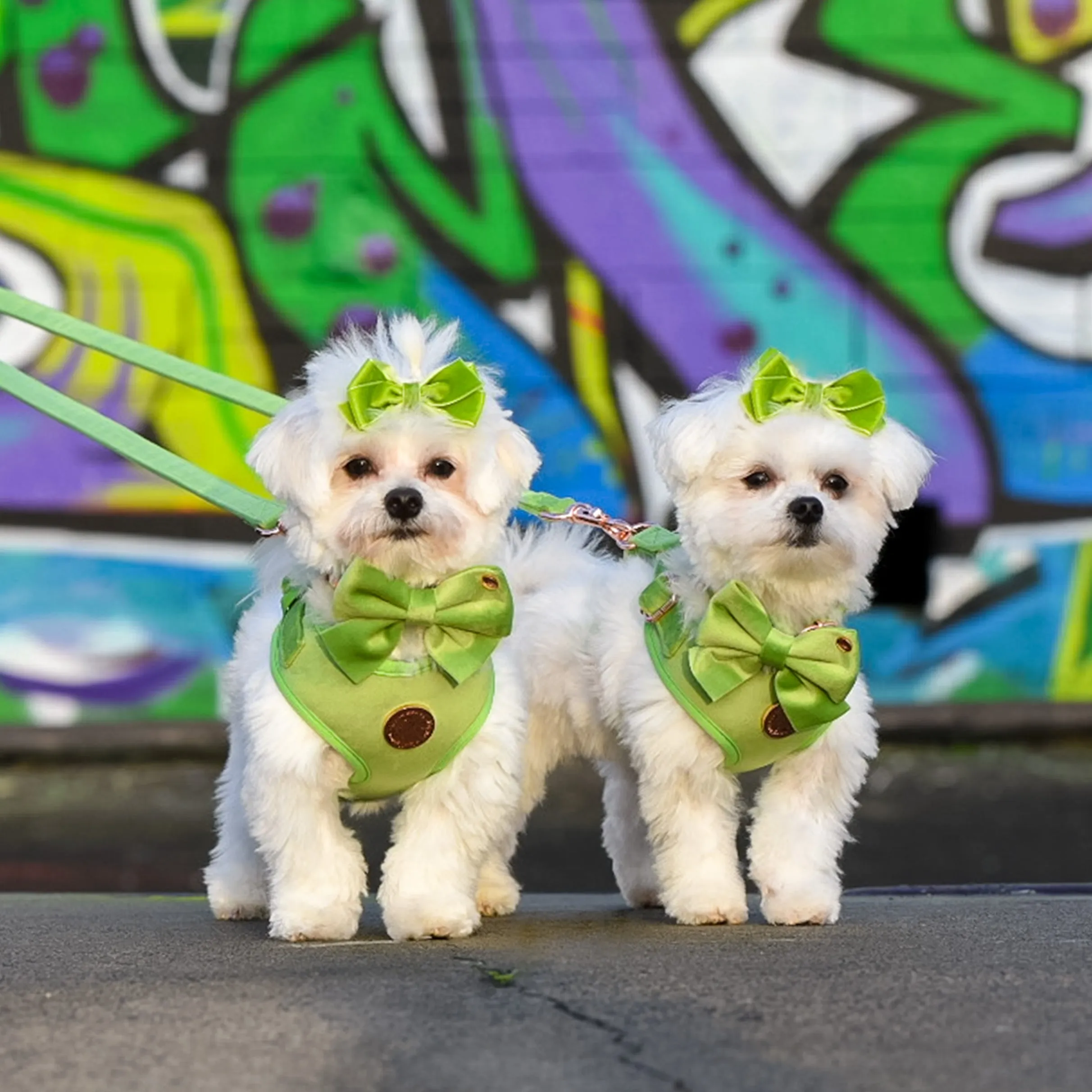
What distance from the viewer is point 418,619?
16.9 feet

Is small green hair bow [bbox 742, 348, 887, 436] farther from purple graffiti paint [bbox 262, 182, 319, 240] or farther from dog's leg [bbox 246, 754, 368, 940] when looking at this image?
purple graffiti paint [bbox 262, 182, 319, 240]

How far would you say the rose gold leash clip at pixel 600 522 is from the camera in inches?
247

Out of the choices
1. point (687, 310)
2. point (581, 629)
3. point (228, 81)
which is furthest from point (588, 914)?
point (228, 81)

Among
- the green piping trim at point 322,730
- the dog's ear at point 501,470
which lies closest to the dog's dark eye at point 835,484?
the dog's ear at point 501,470

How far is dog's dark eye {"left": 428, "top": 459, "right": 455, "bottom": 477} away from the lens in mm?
5133

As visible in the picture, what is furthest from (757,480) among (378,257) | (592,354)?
(378,257)

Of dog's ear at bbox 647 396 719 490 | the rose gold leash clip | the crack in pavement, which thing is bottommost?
the crack in pavement

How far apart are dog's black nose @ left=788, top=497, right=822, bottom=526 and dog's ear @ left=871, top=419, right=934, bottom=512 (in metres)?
0.32

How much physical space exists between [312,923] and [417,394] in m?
1.30

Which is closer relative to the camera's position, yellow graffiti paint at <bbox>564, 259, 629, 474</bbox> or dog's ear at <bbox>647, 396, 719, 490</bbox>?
dog's ear at <bbox>647, 396, 719, 490</bbox>

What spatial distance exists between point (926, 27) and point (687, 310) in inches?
80.6

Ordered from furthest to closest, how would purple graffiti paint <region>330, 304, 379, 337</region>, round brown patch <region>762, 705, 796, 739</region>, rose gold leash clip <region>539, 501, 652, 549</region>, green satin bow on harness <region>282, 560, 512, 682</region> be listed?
purple graffiti paint <region>330, 304, 379, 337</region> → rose gold leash clip <region>539, 501, 652, 549</region> → round brown patch <region>762, 705, 796, 739</region> → green satin bow on harness <region>282, 560, 512, 682</region>

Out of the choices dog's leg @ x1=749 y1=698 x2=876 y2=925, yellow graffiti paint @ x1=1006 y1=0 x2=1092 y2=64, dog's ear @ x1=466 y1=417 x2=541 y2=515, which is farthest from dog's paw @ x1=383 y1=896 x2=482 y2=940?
yellow graffiti paint @ x1=1006 y1=0 x2=1092 y2=64

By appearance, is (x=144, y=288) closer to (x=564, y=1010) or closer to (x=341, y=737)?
(x=341, y=737)
